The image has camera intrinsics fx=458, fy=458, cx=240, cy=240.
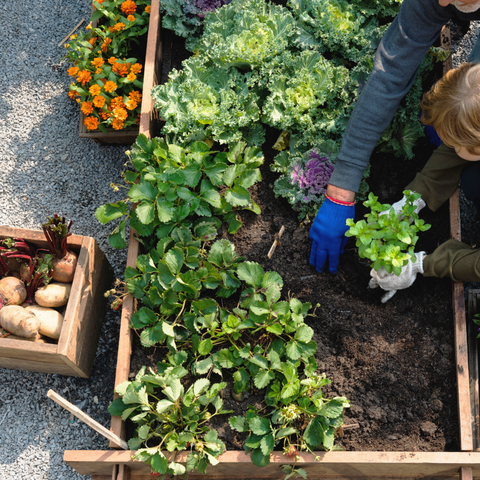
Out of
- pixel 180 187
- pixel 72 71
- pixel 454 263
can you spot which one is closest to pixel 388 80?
pixel 454 263

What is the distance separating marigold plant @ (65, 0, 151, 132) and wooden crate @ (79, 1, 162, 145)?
2.2 inches

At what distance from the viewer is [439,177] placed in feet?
6.49

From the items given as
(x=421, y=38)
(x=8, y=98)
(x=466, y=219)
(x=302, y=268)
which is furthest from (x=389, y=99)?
(x=8, y=98)

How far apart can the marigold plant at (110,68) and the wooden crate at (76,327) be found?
0.71 m

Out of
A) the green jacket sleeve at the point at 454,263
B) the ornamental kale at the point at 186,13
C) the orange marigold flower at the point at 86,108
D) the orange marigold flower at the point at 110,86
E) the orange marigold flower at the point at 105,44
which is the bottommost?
the green jacket sleeve at the point at 454,263

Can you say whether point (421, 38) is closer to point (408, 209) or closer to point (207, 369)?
point (408, 209)

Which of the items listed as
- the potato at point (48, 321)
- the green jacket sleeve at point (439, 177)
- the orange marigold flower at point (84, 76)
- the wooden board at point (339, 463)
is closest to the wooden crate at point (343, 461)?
the wooden board at point (339, 463)

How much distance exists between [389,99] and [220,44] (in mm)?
804

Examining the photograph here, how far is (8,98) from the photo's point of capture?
283cm

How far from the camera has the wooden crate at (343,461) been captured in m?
1.73

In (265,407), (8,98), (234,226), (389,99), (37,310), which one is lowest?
(265,407)

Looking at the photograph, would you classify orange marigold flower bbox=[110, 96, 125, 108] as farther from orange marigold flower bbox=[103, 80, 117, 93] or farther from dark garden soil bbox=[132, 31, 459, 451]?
dark garden soil bbox=[132, 31, 459, 451]

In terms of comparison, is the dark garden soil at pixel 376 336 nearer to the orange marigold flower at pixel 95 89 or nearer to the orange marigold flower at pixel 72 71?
the orange marigold flower at pixel 95 89

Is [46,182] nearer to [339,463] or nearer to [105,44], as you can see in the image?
[105,44]
